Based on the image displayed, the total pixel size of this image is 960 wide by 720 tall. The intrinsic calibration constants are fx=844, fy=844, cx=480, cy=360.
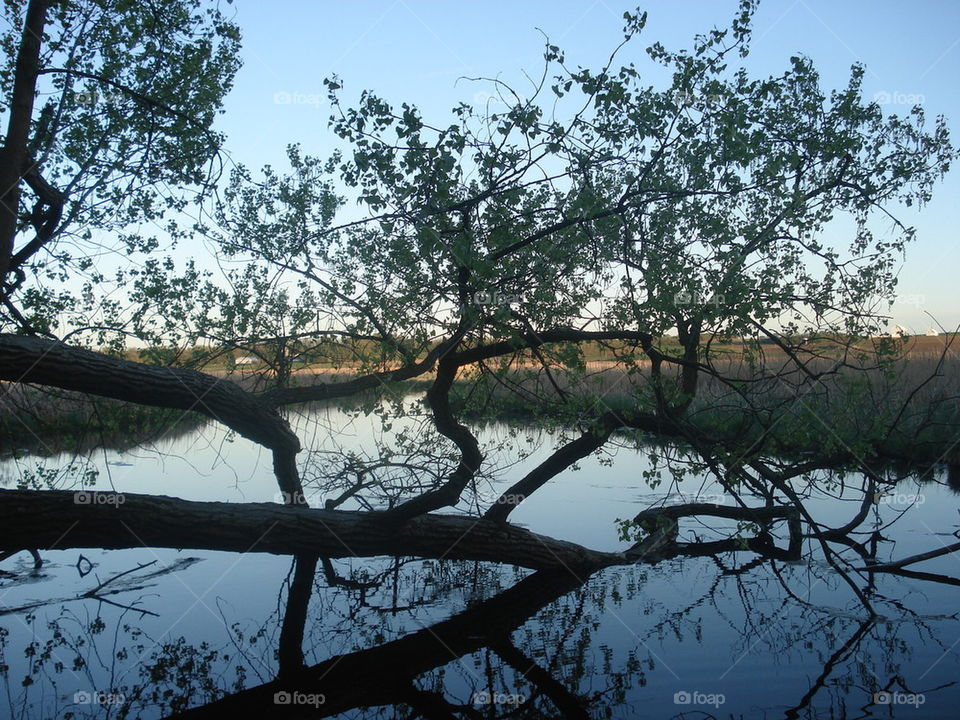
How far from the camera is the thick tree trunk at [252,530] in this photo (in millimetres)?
5676

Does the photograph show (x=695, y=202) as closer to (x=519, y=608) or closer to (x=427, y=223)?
(x=427, y=223)

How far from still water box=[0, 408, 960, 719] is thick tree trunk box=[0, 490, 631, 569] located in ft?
1.05

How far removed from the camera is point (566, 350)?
5930mm

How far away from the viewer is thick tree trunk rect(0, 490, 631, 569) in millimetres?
5676

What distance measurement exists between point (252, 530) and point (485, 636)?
1.94 meters

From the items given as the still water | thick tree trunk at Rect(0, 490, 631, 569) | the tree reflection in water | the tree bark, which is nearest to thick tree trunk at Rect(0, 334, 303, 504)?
the still water

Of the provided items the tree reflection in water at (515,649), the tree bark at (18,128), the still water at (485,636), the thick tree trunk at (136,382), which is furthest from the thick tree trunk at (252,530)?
the tree bark at (18,128)

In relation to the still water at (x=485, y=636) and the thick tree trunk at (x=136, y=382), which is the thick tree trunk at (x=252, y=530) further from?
the thick tree trunk at (x=136, y=382)

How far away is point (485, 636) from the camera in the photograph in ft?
21.1

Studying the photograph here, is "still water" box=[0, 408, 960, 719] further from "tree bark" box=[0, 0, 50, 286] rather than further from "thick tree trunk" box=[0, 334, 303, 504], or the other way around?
"tree bark" box=[0, 0, 50, 286]

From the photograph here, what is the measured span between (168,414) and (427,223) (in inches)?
155

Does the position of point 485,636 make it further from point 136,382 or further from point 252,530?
point 136,382

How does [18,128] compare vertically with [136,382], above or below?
above

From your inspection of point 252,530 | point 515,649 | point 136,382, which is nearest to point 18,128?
point 136,382
